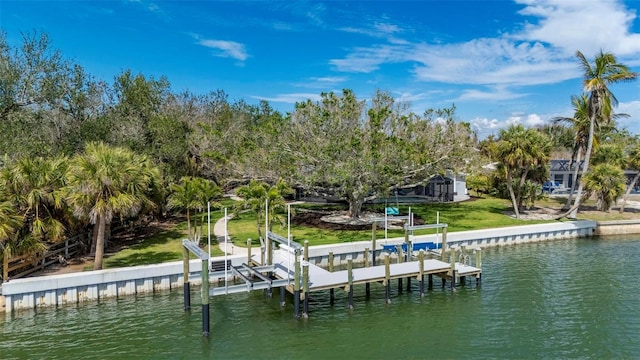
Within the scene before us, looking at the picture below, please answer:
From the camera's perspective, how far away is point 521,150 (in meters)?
33.6

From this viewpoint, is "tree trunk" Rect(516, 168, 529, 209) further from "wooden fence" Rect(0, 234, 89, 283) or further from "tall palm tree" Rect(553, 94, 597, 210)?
"wooden fence" Rect(0, 234, 89, 283)

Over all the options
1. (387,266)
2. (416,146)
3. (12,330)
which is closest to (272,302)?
(387,266)

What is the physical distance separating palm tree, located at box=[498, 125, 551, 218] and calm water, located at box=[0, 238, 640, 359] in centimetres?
1425

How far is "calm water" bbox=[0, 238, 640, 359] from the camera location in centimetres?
1375

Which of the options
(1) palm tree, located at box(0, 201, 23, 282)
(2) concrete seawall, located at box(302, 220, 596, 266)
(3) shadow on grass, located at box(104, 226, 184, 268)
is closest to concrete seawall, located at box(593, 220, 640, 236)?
(2) concrete seawall, located at box(302, 220, 596, 266)

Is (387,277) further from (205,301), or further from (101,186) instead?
(101,186)

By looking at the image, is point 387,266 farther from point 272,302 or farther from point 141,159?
point 141,159

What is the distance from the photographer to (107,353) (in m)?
13.6

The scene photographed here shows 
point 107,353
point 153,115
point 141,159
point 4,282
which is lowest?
point 107,353

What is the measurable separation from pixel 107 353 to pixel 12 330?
4.35 metres

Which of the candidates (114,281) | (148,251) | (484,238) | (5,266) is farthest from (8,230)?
(484,238)

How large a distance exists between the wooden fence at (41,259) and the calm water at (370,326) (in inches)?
92.6

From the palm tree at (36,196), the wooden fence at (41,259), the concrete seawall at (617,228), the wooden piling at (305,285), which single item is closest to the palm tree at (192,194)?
the wooden fence at (41,259)

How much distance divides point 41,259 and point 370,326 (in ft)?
48.6
